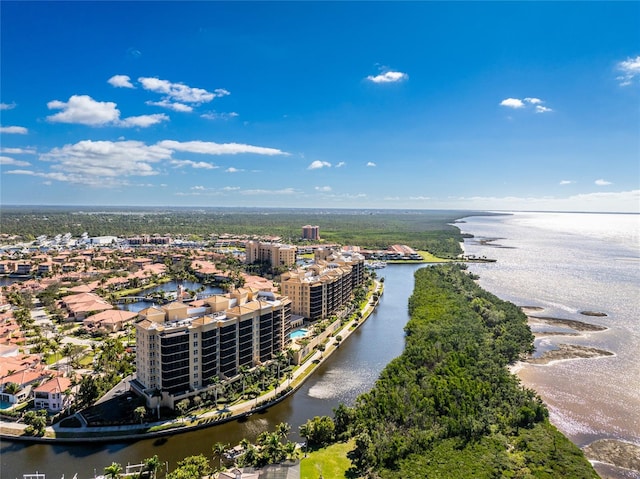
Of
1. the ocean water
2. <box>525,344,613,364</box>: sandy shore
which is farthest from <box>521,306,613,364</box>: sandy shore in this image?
the ocean water

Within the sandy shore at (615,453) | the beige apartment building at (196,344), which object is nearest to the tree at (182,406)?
the beige apartment building at (196,344)

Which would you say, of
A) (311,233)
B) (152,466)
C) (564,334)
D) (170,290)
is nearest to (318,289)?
(564,334)

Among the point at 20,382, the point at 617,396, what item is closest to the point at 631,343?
the point at 617,396

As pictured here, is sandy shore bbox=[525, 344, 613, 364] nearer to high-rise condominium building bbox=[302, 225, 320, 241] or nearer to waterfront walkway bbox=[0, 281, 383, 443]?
waterfront walkway bbox=[0, 281, 383, 443]

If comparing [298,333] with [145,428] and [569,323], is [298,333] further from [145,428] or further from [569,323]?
[569,323]

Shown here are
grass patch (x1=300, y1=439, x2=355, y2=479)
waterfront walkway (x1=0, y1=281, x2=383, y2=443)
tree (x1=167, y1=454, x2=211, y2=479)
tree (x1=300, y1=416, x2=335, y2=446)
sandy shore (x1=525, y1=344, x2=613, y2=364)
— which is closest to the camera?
tree (x1=167, y1=454, x2=211, y2=479)

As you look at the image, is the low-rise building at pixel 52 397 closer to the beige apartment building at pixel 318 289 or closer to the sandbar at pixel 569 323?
the beige apartment building at pixel 318 289

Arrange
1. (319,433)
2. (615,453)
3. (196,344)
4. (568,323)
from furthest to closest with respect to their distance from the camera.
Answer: (568,323) < (196,344) < (615,453) < (319,433)
